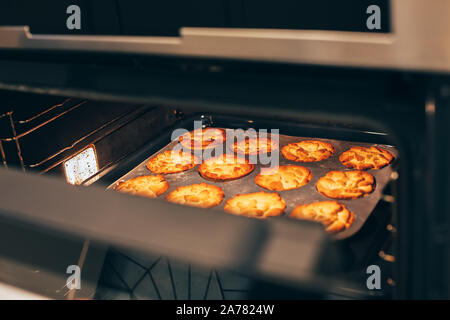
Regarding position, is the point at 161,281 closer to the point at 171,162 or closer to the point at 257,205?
the point at 257,205

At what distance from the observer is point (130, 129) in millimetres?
2104

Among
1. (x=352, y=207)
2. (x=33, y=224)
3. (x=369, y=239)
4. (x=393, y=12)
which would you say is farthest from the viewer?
(x=352, y=207)

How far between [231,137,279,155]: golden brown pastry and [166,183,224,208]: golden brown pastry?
0.95ft

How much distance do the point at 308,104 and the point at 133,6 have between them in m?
0.41

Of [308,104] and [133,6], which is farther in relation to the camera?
[133,6]

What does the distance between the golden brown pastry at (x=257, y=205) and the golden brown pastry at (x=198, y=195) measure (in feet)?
0.20

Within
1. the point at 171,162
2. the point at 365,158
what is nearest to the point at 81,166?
the point at 171,162

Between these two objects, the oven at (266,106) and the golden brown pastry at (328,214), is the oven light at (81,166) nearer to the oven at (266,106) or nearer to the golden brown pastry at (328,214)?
the oven at (266,106)

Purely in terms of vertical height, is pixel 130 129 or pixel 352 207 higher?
pixel 130 129

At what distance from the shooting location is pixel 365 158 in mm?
1942

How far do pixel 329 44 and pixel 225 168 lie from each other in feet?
4.11
